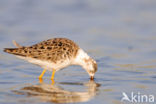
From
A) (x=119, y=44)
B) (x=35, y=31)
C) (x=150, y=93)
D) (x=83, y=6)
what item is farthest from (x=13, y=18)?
(x=150, y=93)

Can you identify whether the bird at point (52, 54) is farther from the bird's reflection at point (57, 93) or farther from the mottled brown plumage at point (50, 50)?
the bird's reflection at point (57, 93)

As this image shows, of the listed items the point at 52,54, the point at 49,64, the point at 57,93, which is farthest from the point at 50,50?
the point at 57,93

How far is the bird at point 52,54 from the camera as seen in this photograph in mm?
12057

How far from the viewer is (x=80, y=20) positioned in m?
19.7

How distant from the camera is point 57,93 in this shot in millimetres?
11148

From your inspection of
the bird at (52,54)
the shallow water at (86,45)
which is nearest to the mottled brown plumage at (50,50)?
the bird at (52,54)

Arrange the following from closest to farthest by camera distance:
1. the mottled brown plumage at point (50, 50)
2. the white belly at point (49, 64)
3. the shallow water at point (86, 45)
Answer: the shallow water at point (86, 45)
the mottled brown plumage at point (50, 50)
the white belly at point (49, 64)

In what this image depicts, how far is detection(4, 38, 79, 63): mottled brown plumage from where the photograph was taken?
12.0m

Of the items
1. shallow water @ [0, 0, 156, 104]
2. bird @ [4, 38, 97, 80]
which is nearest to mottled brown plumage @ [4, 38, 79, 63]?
bird @ [4, 38, 97, 80]

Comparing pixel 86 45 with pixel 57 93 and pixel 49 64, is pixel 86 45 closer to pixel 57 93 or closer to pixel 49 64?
pixel 49 64

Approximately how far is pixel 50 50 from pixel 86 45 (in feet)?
13.7

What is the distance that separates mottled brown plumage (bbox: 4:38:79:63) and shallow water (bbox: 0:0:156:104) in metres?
0.64

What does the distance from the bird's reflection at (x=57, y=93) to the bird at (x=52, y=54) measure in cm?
59

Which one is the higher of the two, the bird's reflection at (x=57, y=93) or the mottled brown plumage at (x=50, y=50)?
the mottled brown plumage at (x=50, y=50)
